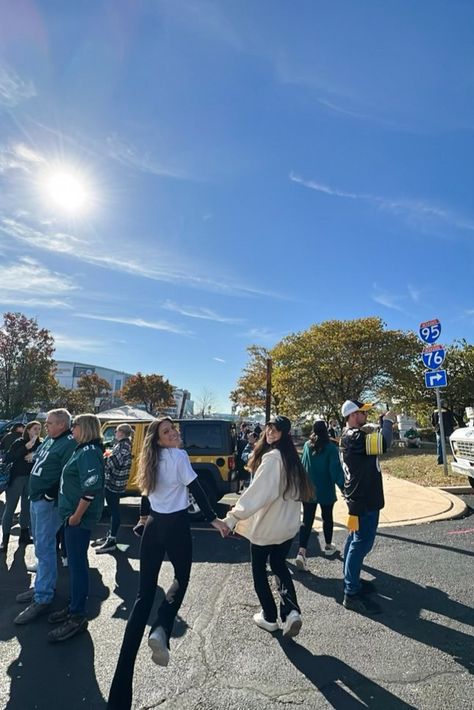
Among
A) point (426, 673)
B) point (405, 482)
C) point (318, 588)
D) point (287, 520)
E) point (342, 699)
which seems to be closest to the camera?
point (342, 699)

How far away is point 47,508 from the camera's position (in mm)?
3922

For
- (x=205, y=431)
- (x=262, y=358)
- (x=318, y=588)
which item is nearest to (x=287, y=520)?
(x=318, y=588)

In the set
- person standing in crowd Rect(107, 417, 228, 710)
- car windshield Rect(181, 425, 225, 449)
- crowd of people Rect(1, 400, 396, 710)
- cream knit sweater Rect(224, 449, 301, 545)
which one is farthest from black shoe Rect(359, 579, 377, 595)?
car windshield Rect(181, 425, 225, 449)

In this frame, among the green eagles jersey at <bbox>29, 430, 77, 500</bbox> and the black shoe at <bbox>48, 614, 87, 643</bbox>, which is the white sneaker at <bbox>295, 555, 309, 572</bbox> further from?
the green eagles jersey at <bbox>29, 430, 77, 500</bbox>

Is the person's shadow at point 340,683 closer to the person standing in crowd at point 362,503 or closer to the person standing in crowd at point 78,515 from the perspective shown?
the person standing in crowd at point 362,503

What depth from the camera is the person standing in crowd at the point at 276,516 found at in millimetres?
3180

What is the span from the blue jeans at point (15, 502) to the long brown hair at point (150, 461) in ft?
12.2

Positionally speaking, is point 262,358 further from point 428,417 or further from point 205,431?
point 205,431

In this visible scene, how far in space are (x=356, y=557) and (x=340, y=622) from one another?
54cm

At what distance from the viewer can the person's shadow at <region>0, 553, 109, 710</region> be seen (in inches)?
102

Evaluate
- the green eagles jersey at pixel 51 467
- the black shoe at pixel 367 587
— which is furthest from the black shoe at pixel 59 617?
the black shoe at pixel 367 587

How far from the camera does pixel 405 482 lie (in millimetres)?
9742

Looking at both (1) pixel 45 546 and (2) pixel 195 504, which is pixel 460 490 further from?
(1) pixel 45 546

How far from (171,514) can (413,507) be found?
6002 mm
